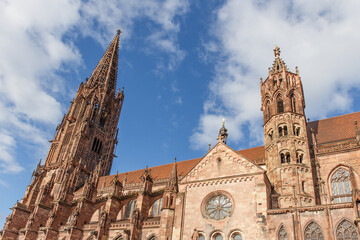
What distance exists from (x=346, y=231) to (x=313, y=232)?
159cm

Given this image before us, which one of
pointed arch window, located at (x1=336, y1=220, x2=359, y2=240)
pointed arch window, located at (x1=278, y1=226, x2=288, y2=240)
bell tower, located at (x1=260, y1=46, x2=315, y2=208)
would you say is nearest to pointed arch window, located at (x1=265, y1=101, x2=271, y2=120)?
bell tower, located at (x1=260, y1=46, x2=315, y2=208)

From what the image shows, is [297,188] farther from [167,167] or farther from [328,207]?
[167,167]

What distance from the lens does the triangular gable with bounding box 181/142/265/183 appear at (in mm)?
20562

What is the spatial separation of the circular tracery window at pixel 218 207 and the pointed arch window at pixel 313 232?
181 inches

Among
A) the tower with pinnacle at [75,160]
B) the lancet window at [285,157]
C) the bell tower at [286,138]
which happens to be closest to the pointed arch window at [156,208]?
the tower with pinnacle at [75,160]

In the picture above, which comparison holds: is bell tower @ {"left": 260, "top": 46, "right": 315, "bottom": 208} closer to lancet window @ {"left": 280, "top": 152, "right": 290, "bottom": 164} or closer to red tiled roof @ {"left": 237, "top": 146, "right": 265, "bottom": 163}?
lancet window @ {"left": 280, "top": 152, "right": 290, "bottom": 164}

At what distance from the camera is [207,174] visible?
71.0 ft

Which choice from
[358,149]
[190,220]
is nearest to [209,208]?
[190,220]

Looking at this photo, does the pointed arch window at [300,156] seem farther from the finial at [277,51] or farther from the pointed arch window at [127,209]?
the pointed arch window at [127,209]

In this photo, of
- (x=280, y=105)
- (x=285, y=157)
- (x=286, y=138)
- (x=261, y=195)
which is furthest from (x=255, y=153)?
(x=261, y=195)

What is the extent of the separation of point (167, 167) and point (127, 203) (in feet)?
29.0

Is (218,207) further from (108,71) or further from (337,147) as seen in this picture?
(108,71)

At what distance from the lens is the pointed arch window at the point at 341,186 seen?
20.4m

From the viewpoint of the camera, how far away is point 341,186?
68.8 feet
